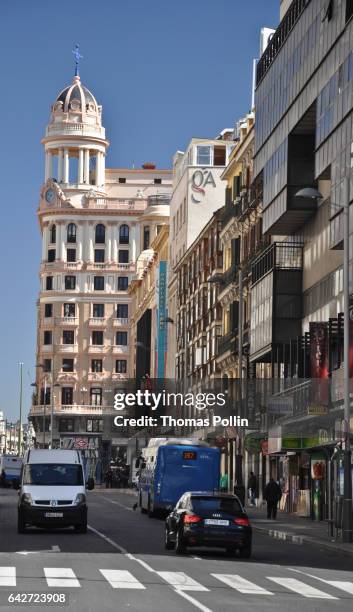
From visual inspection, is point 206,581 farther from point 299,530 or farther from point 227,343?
point 227,343

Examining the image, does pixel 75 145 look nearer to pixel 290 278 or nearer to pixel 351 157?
pixel 290 278

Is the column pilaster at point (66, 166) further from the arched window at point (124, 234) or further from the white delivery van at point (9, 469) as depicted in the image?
the white delivery van at point (9, 469)

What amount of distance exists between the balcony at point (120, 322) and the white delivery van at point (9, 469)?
187 ft

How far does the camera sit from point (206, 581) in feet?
77.3

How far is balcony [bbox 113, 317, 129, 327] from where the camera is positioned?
161 meters

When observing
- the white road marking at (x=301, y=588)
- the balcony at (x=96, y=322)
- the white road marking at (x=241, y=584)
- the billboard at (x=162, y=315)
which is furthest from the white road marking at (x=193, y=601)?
the balcony at (x=96, y=322)

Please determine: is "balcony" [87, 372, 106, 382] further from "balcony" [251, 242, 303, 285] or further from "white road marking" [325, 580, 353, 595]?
"white road marking" [325, 580, 353, 595]

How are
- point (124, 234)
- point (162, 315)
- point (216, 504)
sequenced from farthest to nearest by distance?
1. point (124, 234)
2. point (162, 315)
3. point (216, 504)

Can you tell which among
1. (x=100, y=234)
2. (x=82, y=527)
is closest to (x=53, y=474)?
(x=82, y=527)

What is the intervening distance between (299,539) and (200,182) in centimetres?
7029

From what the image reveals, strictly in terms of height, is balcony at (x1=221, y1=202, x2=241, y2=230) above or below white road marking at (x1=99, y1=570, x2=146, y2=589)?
above

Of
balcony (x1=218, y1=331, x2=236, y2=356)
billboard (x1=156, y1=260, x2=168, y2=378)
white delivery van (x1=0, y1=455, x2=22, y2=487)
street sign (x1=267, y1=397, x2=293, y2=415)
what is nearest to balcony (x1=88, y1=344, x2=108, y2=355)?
billboard (x1=156, y1=260, x2=168, y2=378)

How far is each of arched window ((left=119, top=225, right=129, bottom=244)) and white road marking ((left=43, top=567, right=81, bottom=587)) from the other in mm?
138252

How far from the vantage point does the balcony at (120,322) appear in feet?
527
